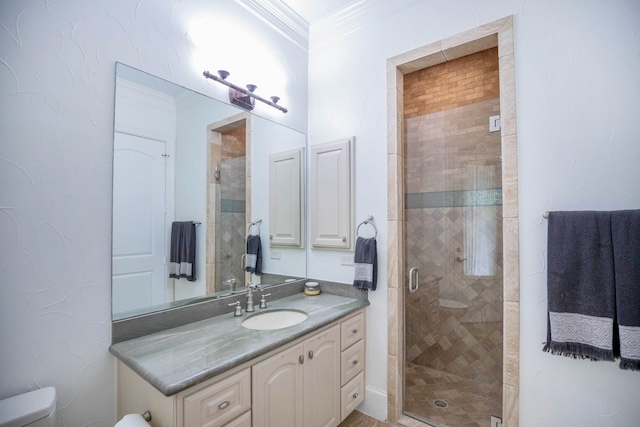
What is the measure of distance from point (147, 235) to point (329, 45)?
1941mm

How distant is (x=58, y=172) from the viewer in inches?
45.5

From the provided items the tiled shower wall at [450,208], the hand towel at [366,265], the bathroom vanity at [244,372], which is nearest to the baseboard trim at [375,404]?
the bathroom vanity at [244,372]

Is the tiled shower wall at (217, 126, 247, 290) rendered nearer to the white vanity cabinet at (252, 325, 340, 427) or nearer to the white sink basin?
the white sink basin

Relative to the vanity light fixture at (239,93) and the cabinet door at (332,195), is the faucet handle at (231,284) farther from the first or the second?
the vanity light fixture at (239,93)

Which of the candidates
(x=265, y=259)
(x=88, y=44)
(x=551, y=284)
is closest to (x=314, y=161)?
(x=265, y=259)

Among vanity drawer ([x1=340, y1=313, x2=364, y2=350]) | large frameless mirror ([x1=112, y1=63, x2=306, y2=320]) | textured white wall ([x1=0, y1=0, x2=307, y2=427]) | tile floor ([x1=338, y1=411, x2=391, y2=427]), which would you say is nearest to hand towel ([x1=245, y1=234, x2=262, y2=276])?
large frameless mirror ([x1=112, y1=63, x2=306, y2=320])

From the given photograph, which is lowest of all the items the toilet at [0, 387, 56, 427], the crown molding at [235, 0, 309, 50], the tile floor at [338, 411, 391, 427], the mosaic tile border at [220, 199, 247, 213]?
the tile floor at [338, 411, 391, 427]

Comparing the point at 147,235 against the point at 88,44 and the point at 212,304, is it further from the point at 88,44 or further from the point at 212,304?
the point at 88,44

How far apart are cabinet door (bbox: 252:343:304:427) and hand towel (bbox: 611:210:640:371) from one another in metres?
1.45

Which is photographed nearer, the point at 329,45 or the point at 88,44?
the point at 88,44

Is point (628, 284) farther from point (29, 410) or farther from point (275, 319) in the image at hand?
point (29, 410)

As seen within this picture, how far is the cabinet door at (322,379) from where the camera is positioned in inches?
61.7

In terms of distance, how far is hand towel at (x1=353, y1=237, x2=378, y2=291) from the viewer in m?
2.00

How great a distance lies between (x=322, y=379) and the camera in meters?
1.66
